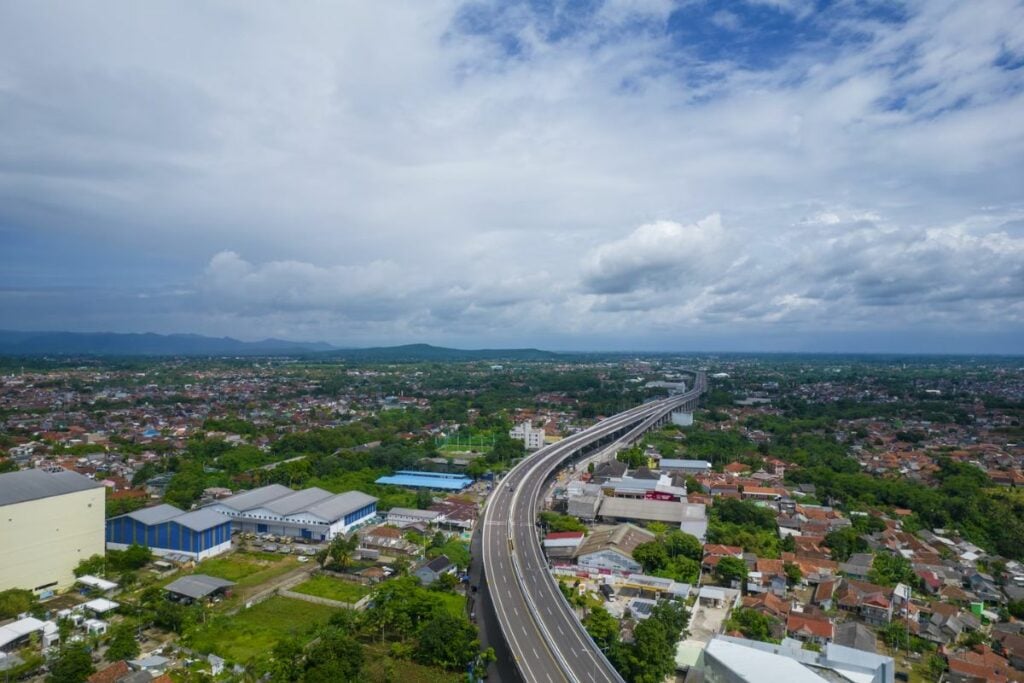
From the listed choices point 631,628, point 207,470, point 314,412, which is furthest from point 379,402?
point 631,628

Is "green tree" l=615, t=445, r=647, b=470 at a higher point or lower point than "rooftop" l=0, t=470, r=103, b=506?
lower

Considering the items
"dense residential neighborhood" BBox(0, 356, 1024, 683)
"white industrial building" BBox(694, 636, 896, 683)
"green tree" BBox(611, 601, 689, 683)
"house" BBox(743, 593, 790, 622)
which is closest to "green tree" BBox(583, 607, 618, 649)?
"dense residential neighborhood" BBox(0, 356, 1024, 683)

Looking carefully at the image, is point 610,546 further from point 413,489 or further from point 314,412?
point 314,412

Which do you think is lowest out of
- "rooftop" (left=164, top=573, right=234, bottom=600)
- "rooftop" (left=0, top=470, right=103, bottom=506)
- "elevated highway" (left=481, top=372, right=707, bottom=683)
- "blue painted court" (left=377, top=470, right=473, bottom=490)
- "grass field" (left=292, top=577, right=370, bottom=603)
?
"grass field" (left=292, top=577, right=370, bottom=603)

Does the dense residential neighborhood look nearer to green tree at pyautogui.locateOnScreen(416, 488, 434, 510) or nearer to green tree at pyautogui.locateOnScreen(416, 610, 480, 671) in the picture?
green tree at pyautogui.locateOnScreen(416, 610, 480, 671)

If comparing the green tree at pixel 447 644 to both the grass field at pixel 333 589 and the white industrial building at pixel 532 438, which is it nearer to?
the grass field at pixel 333 589

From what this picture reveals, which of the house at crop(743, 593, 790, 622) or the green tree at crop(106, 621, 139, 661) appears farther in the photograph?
the house at crop(743, 593, 790, 622)

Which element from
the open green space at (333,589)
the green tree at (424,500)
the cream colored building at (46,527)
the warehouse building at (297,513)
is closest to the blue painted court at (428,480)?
the green tree at (424,500)

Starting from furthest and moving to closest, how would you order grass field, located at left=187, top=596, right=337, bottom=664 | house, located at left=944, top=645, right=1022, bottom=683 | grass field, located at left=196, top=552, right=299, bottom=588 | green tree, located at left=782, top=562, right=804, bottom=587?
green tree, located at left=782, top=562, right=804, bottom=587, grass field, located at left=196, top=552, right=299, bottom=588, grass field, located at left=187, top=596, right=337, bottom=664, house, located at left=944, top=645, right=1022, bottom=683
